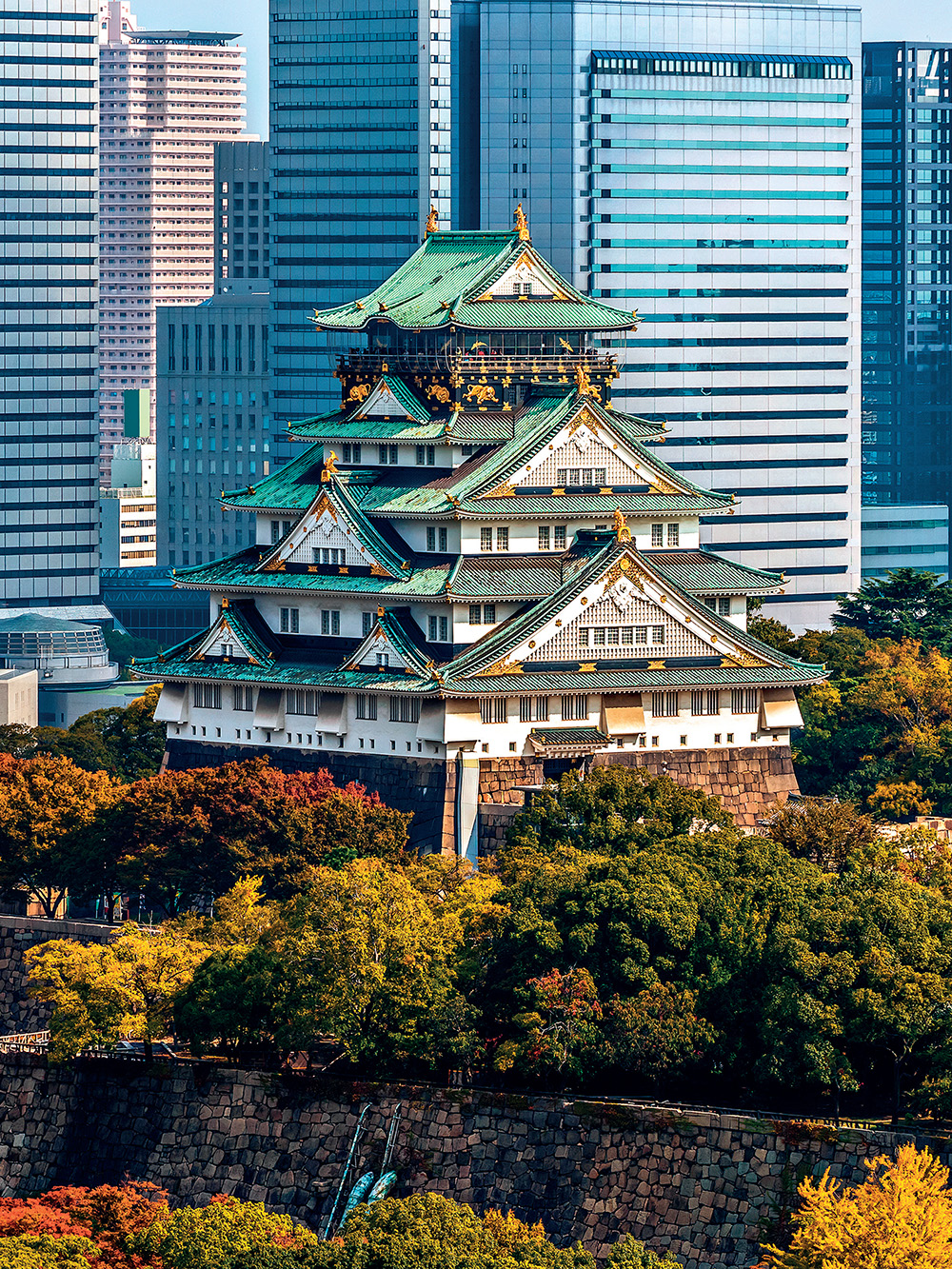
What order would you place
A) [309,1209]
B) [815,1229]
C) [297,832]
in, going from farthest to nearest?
[297,832]
[309,1209]
[815,1229]

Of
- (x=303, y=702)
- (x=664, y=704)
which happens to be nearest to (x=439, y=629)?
(x=303, y=702)

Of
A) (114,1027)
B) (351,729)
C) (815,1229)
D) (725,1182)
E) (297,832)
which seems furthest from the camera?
(351,729)

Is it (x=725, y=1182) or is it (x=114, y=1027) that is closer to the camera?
(x=725, y=1182)

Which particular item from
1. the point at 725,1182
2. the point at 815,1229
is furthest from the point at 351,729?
the point at 815,1229

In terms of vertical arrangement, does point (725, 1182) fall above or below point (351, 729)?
below

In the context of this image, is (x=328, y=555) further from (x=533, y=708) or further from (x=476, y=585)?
(x=533, y=708)

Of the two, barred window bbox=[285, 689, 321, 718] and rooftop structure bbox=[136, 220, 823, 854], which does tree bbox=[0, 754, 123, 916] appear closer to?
barred window bbox=[285, 689, 321, 718]

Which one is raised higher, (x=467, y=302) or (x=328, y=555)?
(x=467, y=302)

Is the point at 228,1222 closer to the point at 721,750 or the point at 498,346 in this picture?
the point at 721,750

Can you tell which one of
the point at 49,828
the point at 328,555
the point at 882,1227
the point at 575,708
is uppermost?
the point at 328,555
